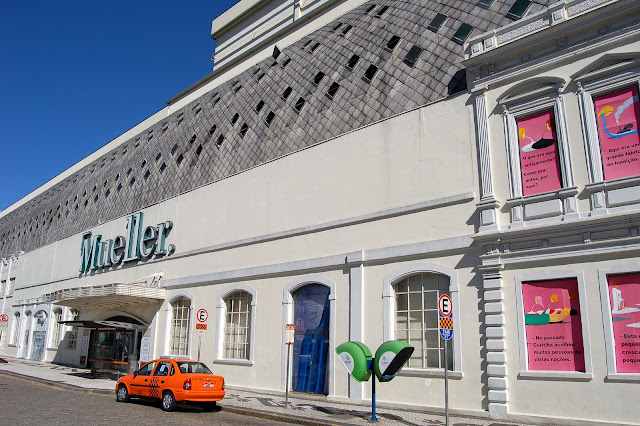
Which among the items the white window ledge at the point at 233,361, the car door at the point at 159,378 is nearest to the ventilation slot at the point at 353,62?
the white window ledge at the point at 233,361

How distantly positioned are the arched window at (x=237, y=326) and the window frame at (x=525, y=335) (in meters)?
11.1

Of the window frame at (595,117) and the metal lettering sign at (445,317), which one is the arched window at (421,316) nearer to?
the metal lettering sign at (445,317)

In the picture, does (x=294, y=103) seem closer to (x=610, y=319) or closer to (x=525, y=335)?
(x=525, y=335)

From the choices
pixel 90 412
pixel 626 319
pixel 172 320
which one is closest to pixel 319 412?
pixel 90 412

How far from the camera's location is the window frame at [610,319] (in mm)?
11422

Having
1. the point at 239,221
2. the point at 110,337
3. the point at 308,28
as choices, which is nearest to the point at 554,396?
the point at 239,221

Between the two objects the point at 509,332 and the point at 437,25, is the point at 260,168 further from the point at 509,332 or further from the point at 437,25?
the point at 509,332

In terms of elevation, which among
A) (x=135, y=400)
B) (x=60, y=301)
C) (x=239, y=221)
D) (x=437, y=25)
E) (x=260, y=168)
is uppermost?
(x=437, y=25)

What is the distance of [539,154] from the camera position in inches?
551

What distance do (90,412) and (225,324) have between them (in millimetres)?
8585

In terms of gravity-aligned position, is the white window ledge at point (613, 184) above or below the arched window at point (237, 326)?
above

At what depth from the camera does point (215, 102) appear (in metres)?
28.5

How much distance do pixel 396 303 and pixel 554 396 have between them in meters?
5.23

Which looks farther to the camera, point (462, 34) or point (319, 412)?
point (462, 34)
